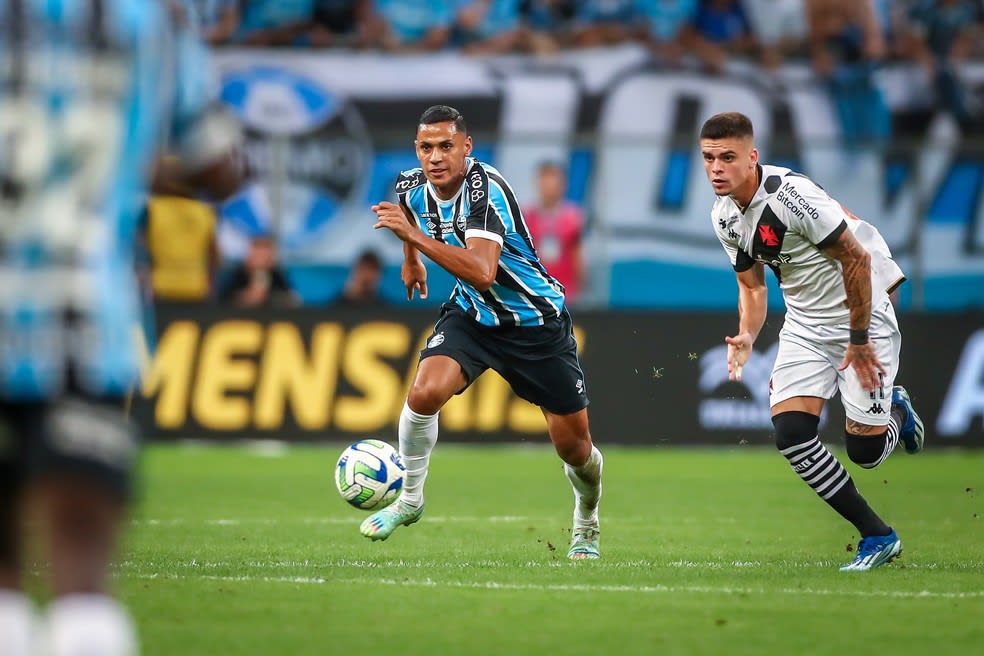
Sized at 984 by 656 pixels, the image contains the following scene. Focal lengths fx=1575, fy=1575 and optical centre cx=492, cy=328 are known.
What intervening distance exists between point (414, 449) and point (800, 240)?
2344 millimetres

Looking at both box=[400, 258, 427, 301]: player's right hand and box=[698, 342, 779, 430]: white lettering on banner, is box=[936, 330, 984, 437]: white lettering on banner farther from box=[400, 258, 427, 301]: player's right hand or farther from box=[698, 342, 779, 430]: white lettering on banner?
box=[400, 258, 427, 301]: player's right hand

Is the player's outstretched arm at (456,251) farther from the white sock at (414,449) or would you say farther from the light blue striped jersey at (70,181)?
the light blue striped jersey at (70,181)

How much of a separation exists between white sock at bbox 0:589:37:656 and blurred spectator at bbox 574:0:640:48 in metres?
17.1

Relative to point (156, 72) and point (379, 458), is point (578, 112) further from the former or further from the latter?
point (156, 72)

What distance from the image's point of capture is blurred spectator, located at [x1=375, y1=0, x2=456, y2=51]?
20094 millimetres

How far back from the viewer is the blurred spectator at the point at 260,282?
16328 millimetres

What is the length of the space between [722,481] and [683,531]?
11.1ft

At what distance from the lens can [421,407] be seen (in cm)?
840

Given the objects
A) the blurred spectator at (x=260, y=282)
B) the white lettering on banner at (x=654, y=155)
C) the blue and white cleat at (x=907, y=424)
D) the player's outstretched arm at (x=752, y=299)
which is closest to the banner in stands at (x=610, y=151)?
the white lettering on banner at (x=654, y=155)

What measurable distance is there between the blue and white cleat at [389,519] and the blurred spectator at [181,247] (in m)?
7.98

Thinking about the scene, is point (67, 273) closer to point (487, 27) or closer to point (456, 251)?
point (456, 251)

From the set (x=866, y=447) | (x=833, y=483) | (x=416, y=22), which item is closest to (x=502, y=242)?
(x=833, y=483)

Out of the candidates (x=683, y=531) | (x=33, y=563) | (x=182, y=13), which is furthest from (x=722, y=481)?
(x=182, y=13)

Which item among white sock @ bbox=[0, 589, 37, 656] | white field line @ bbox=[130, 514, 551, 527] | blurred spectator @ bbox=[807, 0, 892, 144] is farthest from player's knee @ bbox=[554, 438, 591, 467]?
blurred spectator @ bbox=[807, 0, 892, 144]
